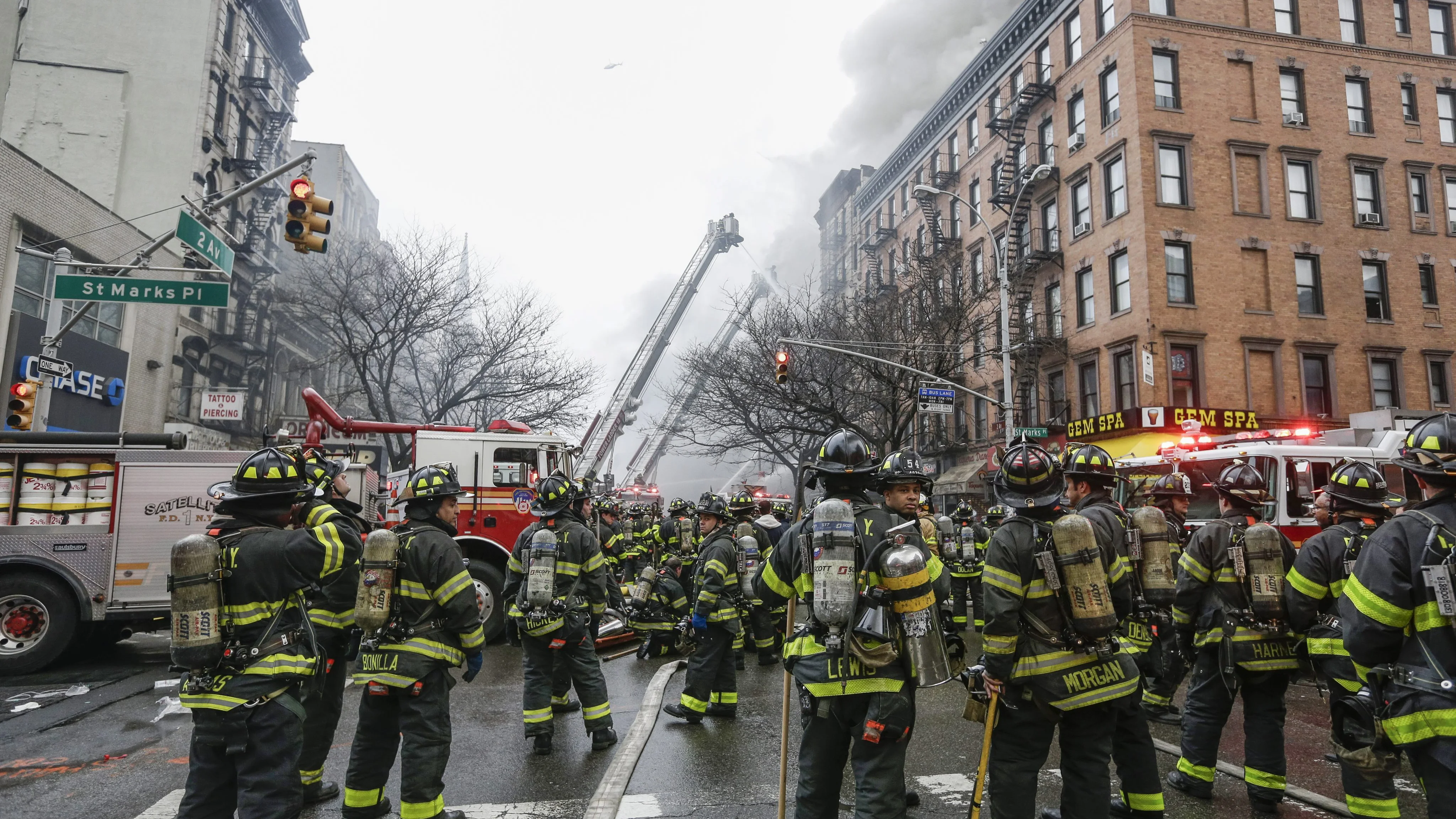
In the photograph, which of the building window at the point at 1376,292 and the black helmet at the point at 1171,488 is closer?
the black helmet at the point at 1171,488

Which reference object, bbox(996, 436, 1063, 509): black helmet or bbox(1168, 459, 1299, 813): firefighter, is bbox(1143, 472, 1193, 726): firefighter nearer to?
bbox(1168, 459, 1299, 813): firefighter

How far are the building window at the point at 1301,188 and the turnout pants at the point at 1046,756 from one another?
87.6 feet

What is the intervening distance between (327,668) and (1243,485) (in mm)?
5943

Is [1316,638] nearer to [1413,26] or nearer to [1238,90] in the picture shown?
[1238,90]

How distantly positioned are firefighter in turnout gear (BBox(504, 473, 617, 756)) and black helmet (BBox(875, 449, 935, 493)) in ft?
8.67

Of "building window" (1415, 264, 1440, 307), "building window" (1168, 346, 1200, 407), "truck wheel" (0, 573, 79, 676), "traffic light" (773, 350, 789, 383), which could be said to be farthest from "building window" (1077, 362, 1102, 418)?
"truck wheel" (0, 573, 79, 676)

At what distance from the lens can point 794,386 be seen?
25.9m

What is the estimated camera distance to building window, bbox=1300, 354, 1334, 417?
77.3 feet

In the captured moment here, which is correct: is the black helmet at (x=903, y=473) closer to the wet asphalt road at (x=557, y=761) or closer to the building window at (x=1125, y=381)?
the wet asphalt road at (x=557, y=761)

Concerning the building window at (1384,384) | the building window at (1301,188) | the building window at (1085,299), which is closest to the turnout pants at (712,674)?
the building window at (1085,299)

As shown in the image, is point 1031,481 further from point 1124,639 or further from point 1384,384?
point 1384,384

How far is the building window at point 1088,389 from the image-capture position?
2503 centimetres

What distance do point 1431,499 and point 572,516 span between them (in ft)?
17.1

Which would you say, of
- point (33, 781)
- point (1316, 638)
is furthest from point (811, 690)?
point (33, 781)
